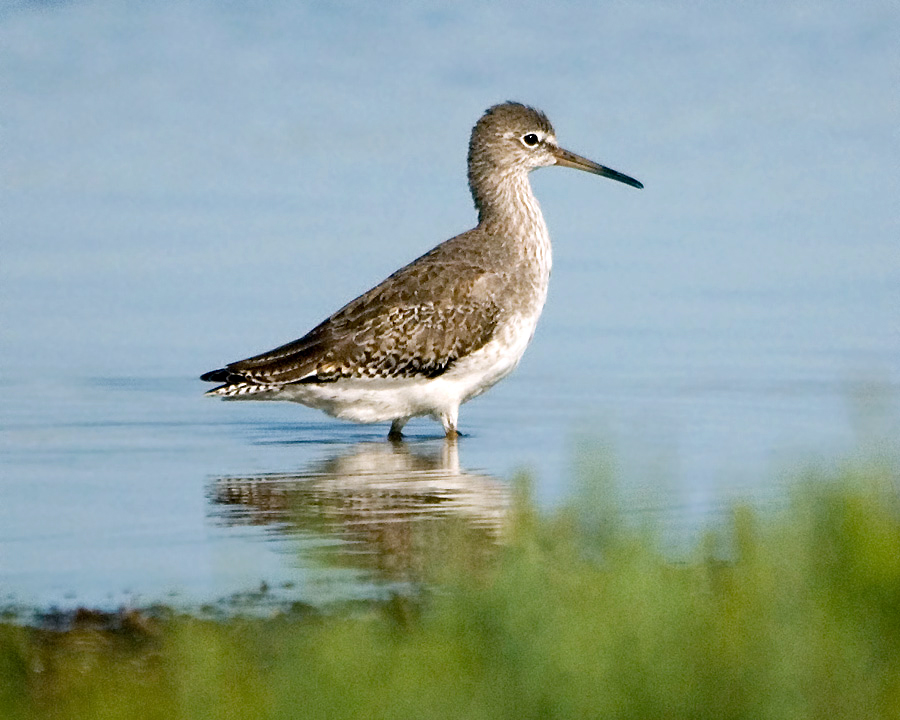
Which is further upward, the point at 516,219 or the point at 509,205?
the point at 509,205

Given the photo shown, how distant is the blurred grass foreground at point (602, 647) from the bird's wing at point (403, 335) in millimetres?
5877

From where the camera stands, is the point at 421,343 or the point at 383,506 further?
the point at 421,343

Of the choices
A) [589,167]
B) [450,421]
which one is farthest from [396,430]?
[589,167]

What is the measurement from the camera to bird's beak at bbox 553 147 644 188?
49.7 ft

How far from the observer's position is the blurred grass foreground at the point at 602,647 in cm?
558

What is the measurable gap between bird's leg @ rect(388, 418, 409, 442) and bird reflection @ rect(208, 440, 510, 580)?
0.71m

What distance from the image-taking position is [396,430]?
550 inches

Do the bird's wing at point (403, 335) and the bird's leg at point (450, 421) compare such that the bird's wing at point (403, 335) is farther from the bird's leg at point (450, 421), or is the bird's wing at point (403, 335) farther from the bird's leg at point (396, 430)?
the bird's leg at point (396, 430)

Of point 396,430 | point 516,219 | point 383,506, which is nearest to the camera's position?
point 383,506

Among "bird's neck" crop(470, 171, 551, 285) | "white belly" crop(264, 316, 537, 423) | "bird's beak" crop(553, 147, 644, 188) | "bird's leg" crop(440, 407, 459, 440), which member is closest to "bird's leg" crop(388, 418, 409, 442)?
"white belly" crop(264, 316, 537, 423)

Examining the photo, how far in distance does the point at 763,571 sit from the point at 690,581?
0.29m

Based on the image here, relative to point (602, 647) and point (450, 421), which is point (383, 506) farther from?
point (602, 647)

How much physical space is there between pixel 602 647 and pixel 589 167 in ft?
32.6

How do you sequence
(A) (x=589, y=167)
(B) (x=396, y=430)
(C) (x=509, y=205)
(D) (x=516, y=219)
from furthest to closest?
(A) (x=589, y=167)
(C) (x=509, y=205)
(D) (x=516, y=219)
(B) (x=396, y=430)
